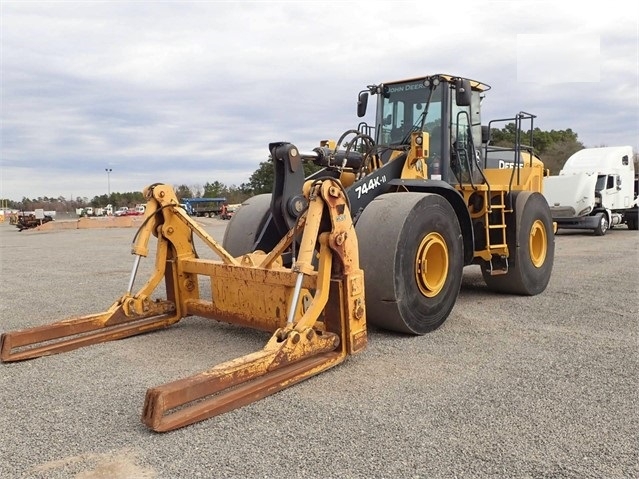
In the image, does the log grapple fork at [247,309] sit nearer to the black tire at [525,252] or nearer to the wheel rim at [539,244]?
the black tire at [525,252]

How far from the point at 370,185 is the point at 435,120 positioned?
1.41 meters

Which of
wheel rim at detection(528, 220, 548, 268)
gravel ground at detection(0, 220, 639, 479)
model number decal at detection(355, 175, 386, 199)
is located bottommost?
gravel ground at detection(0, 220, 639, 479)

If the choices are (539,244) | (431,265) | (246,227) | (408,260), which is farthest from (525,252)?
(246,227)

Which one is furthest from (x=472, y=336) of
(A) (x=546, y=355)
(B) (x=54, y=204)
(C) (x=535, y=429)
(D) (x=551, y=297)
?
(B) (x=54, y=204)

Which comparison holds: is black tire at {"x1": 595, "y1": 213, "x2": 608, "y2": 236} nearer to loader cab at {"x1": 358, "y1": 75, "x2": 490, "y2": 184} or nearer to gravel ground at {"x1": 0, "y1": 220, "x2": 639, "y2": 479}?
loader cab at {"x1": 358, "y1": 75, "x2": 490, "y2": 184}

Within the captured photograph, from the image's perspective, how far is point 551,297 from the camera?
23.5ft

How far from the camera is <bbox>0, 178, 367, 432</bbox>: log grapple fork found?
3.40 meters

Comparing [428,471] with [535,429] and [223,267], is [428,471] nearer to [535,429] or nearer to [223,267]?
[535,429]

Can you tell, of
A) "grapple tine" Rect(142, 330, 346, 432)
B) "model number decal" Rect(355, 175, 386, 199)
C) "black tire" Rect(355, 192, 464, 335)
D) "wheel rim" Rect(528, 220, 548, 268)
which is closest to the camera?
"grapple tine" Rect(142, 330, 346, 432)

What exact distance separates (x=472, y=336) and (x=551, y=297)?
2486 millimetres

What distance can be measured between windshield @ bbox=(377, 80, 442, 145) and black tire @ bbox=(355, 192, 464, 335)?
4.84 feet

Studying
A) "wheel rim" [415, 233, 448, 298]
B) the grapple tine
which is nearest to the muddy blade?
the grapple tine

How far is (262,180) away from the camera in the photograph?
177 feet

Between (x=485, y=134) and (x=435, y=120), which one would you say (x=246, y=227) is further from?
(x=485, y=134)
